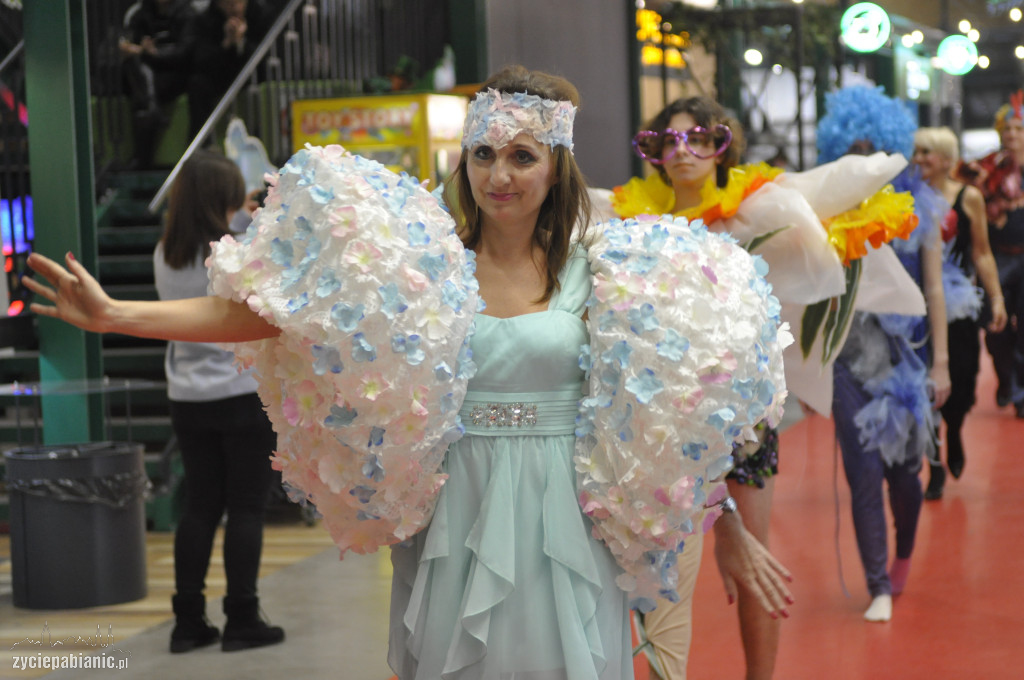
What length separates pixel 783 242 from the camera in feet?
10.8

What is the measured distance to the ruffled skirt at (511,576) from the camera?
6.88 feet

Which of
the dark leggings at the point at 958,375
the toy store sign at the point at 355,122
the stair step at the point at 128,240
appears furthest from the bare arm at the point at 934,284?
the stair step at the point at 128,240

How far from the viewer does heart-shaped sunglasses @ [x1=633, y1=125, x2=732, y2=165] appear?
3.29 m

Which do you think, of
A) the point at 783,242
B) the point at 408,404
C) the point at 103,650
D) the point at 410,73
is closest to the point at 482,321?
the point at 408,404

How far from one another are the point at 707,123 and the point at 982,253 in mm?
3960

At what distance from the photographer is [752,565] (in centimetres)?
246

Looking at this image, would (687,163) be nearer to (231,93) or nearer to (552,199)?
(552,199)

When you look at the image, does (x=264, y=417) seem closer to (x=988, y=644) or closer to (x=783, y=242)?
(x=783, y=242)

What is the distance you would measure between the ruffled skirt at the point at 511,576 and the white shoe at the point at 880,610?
252 cm

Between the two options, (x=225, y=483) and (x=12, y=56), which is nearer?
(x=225, y=483)

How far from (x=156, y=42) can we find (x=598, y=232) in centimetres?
788

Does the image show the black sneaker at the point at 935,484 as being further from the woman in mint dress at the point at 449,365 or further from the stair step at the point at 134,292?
the woman in mint dress at the point at 449,365

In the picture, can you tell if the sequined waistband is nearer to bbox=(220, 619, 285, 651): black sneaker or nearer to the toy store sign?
bbox=(220, 619, 285, 651): black sneaker

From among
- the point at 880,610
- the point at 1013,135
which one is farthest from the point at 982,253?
the point at 880,610
